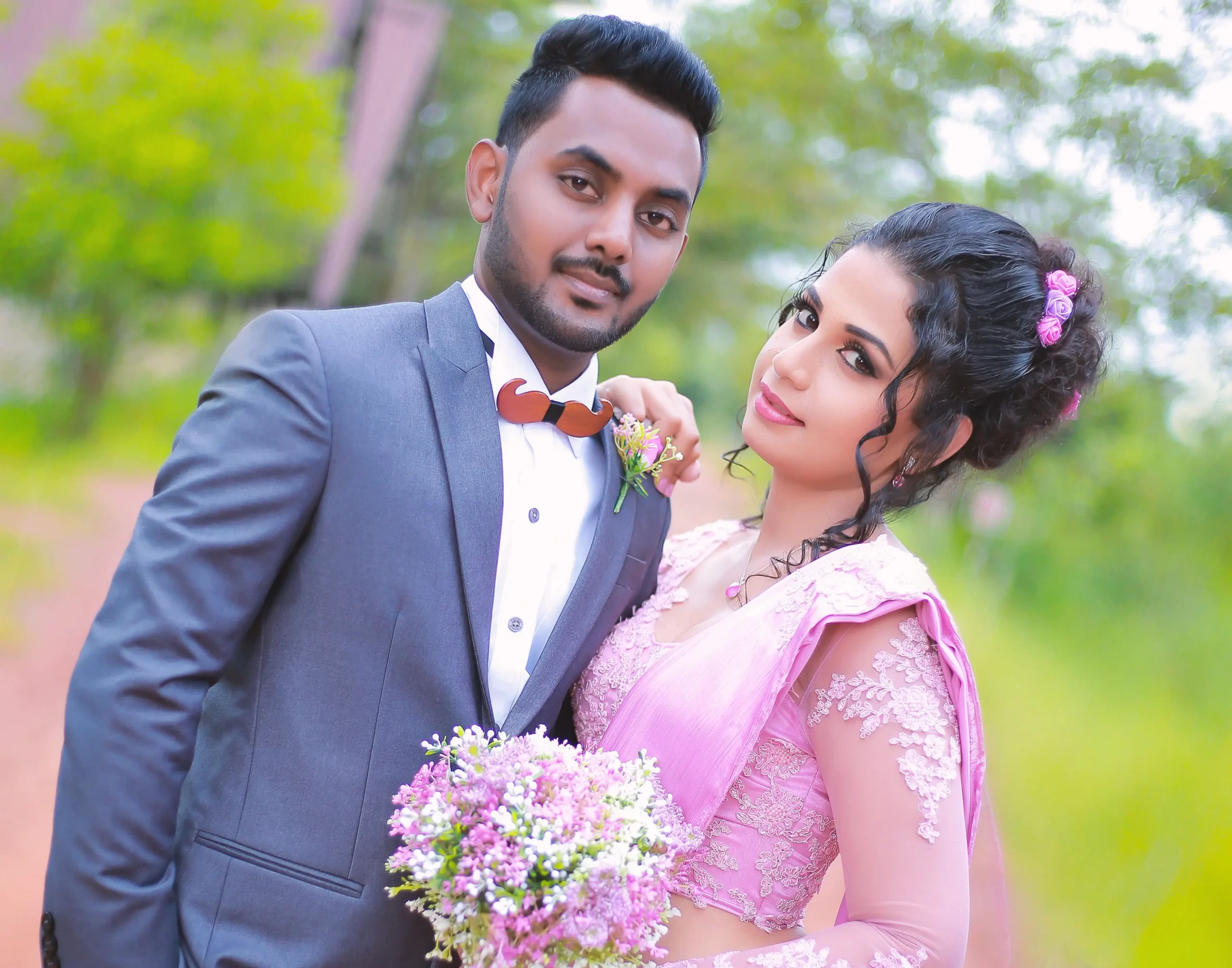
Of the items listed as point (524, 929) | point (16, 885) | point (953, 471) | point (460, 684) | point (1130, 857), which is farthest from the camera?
point (1130, 857)

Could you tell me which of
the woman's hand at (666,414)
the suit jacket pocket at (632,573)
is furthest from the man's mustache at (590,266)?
the suit jacket pocket at (632,573)

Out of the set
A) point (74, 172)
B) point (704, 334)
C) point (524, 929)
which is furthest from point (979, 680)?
point (704, 334)

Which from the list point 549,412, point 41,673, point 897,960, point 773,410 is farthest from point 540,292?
point 41,673

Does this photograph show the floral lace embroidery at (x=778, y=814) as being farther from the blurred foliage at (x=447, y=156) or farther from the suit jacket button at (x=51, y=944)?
the blurred foliage at (x=447, y=156)

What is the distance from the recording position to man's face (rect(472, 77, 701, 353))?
7.25ft

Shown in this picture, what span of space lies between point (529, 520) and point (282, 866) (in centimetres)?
83

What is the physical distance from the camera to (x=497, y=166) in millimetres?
2367

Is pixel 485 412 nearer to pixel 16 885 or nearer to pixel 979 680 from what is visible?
pixel 16 885

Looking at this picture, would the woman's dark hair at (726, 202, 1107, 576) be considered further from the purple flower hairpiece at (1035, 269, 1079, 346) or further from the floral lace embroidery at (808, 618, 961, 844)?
the floral lace embroidery at (808, 618, 961, 844)

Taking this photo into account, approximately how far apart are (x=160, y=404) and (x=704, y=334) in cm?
1537

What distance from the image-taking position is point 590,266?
222 cm

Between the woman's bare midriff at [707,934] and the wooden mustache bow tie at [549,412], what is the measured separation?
1085mm

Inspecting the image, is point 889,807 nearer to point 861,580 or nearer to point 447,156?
point 861,580

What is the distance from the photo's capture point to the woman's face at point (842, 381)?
2375 mm
